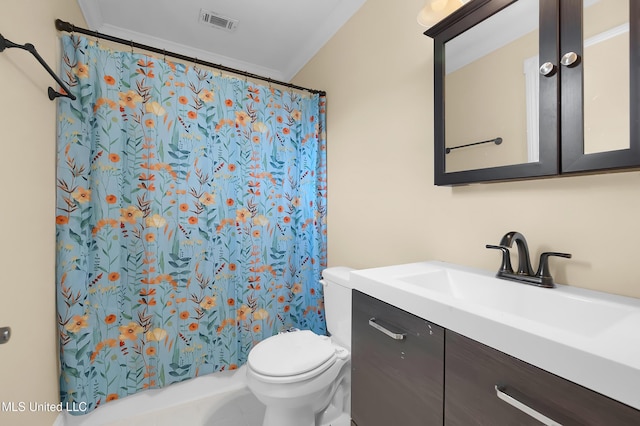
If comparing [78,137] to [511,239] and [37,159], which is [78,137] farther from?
[511,239]

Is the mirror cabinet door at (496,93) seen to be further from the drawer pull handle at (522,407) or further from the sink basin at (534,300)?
the drawer pull handle at (522,407)

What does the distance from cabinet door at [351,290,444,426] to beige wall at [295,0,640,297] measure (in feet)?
1.77

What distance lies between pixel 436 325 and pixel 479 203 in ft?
2.13

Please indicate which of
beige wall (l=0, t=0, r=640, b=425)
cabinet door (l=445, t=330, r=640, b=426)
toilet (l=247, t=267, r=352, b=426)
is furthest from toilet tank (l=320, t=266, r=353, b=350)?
cabinet door (l=445, t=330, r=640, b=426)

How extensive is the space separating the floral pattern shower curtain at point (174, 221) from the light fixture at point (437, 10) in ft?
3.45

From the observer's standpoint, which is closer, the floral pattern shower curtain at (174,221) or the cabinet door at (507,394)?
the cabinet door at (507,394)

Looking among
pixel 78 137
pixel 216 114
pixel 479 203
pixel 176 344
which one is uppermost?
pixel 216 114

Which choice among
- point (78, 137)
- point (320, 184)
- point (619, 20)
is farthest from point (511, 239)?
point (78, 137)

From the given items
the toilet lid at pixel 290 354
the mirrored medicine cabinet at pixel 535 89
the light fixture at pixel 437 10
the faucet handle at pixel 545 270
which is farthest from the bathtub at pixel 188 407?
the light fixture at pixel 437 10

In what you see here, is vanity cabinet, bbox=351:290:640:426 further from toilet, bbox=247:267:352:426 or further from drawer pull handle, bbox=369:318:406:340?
toilet, bbox=247:267:352:426

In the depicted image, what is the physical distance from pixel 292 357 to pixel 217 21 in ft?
7.50

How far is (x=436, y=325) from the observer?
72 centimetres

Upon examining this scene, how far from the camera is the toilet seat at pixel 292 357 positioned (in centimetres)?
124

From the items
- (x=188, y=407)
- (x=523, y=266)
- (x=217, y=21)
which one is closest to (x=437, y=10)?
(x=523, y=266)
